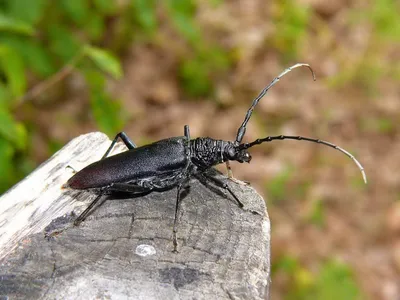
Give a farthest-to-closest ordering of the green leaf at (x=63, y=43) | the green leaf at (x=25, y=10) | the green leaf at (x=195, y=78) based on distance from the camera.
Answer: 1. the green leaf at (x=195, y=78)
2. the green leaf at (x=63, y=43)
3. the green leaf at (x=25, y=10)

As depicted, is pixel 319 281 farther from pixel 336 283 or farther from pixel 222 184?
pixel 222 184

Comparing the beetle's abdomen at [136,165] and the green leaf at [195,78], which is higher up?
the green leaf at [195,78]

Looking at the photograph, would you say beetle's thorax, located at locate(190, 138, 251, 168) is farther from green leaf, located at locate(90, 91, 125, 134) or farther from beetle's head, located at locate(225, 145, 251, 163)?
green leaf, located at locate(90, 91, 125, 134)

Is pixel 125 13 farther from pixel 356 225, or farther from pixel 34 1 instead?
pixel 356 225

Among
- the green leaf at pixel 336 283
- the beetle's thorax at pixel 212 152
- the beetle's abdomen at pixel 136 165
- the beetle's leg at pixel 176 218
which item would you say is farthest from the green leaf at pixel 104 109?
the green leaf at pixel 336 283

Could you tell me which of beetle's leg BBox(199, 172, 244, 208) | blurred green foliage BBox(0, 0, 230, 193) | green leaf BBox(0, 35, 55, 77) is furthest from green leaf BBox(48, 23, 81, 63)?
beetle's leg BBox(199, 172, 244, 208)

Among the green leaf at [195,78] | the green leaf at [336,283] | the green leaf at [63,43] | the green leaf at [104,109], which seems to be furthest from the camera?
the green leaf at [195,78]

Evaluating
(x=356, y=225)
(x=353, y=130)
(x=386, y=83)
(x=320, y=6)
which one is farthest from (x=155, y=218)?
(x=320, y=6)

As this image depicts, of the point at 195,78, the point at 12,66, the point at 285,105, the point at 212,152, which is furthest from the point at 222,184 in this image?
the point at 285,105

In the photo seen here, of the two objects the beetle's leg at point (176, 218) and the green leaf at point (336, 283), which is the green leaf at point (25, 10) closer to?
the beetle's leg at point (176, 218)
